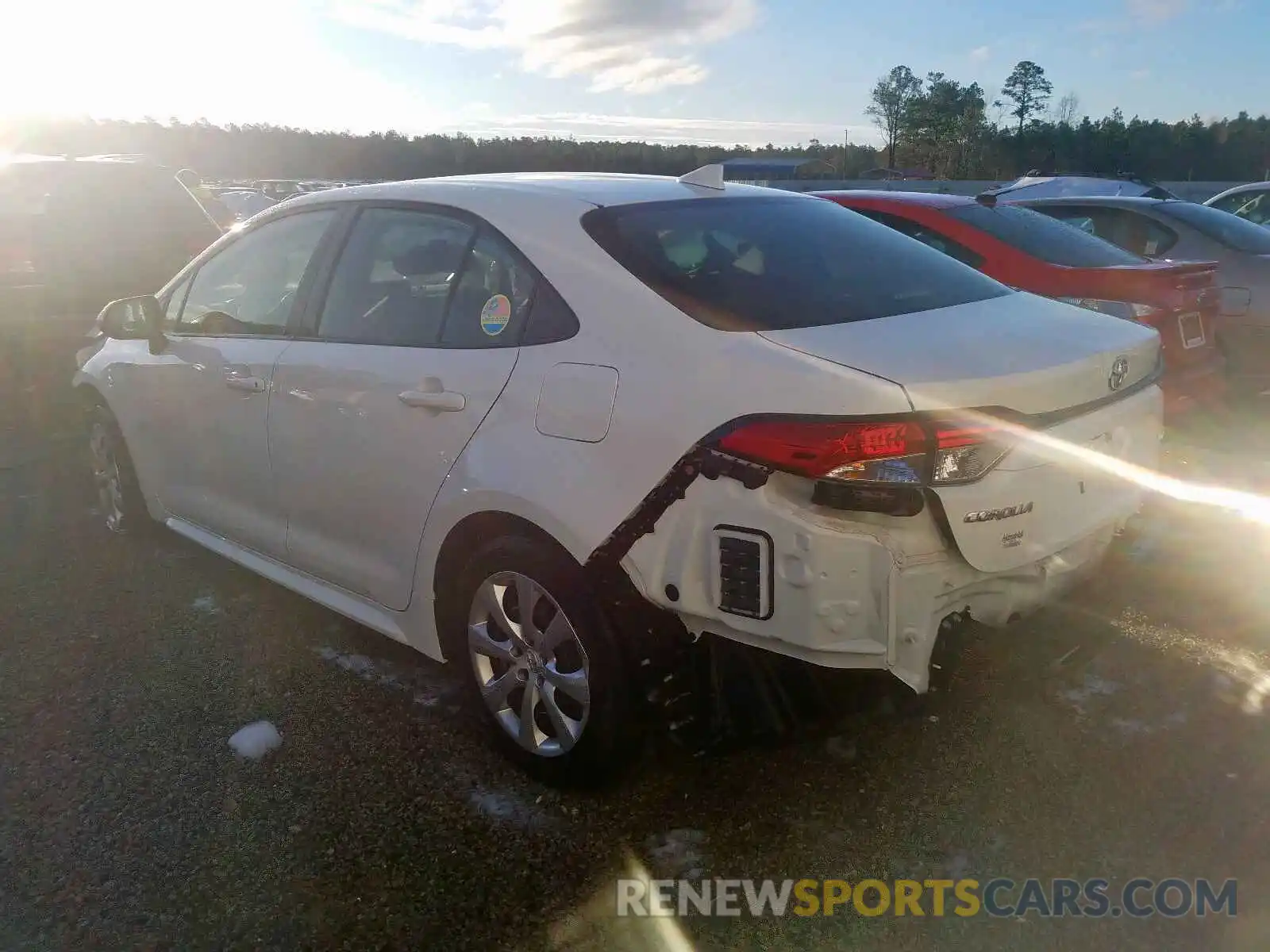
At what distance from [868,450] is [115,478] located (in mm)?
4185

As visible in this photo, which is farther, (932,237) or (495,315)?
(932,237)

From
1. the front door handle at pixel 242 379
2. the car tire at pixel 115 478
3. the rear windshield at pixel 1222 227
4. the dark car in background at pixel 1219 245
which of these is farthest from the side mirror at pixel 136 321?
the rear windshield at pixel 1222 227

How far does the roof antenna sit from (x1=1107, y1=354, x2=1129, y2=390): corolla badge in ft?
4.64

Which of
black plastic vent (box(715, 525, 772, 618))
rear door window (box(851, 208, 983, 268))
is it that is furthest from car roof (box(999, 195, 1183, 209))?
black plastic vent (box(715, 525, 772, 618))

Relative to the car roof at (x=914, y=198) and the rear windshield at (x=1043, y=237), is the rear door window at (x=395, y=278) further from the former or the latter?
the rear windshield at (x=1043, y=237)

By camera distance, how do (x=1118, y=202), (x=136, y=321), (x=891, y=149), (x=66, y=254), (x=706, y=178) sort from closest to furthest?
(x=706, y=178) → (x=136, y=321) → (x=66, y=254) → (x=1118, y=202) → (x=891, y=149)

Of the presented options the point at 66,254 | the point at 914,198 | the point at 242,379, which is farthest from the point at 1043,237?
the point at 66,254

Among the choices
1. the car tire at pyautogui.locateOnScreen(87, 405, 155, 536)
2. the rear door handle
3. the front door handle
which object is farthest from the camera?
the car tire at pyautogui.locateOnScreen(87, 405, 155, 536)

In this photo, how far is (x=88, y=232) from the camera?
7.76 m

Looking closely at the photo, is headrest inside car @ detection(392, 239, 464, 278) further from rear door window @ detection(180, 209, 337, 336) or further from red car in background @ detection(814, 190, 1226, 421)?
red car in background @ detection(814, 190, 1226, 421)

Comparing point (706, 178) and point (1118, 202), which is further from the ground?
point (706, 178)

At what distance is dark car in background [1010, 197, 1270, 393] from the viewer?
22.4ft

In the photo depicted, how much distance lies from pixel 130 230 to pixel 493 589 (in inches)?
256

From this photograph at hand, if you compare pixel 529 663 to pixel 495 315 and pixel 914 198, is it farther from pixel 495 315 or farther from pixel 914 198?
pixel 914 198
